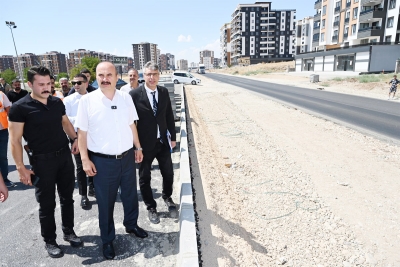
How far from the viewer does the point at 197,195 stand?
4570 millimetres

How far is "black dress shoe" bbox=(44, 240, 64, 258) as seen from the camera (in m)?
2.97

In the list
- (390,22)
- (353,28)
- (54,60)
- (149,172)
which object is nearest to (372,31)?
(390,22)

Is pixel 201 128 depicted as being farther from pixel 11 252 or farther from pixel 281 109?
pixel 11 252

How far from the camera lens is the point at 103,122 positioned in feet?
9.32

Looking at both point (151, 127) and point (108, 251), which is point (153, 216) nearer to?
point (108, 251)

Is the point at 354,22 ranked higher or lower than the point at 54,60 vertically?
lower

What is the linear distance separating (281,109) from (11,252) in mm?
13639

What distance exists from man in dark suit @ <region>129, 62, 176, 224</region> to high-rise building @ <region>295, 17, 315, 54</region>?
81.4 meters

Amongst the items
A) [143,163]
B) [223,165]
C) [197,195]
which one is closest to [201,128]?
[223,165]

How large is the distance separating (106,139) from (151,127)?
83 cm

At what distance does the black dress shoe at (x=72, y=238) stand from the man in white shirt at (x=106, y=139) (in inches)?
16.6

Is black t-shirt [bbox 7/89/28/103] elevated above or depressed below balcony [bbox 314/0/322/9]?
below

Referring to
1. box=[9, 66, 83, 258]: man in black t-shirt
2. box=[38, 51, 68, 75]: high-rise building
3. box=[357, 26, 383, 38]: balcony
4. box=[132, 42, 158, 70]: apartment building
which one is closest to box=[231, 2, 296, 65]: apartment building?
box=[357, 26, 383, 38]: balcony

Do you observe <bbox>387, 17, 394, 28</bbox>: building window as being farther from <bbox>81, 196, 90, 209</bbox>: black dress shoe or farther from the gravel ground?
<bbox>81, 196, 90, 209</bbox>: black dress shoe
